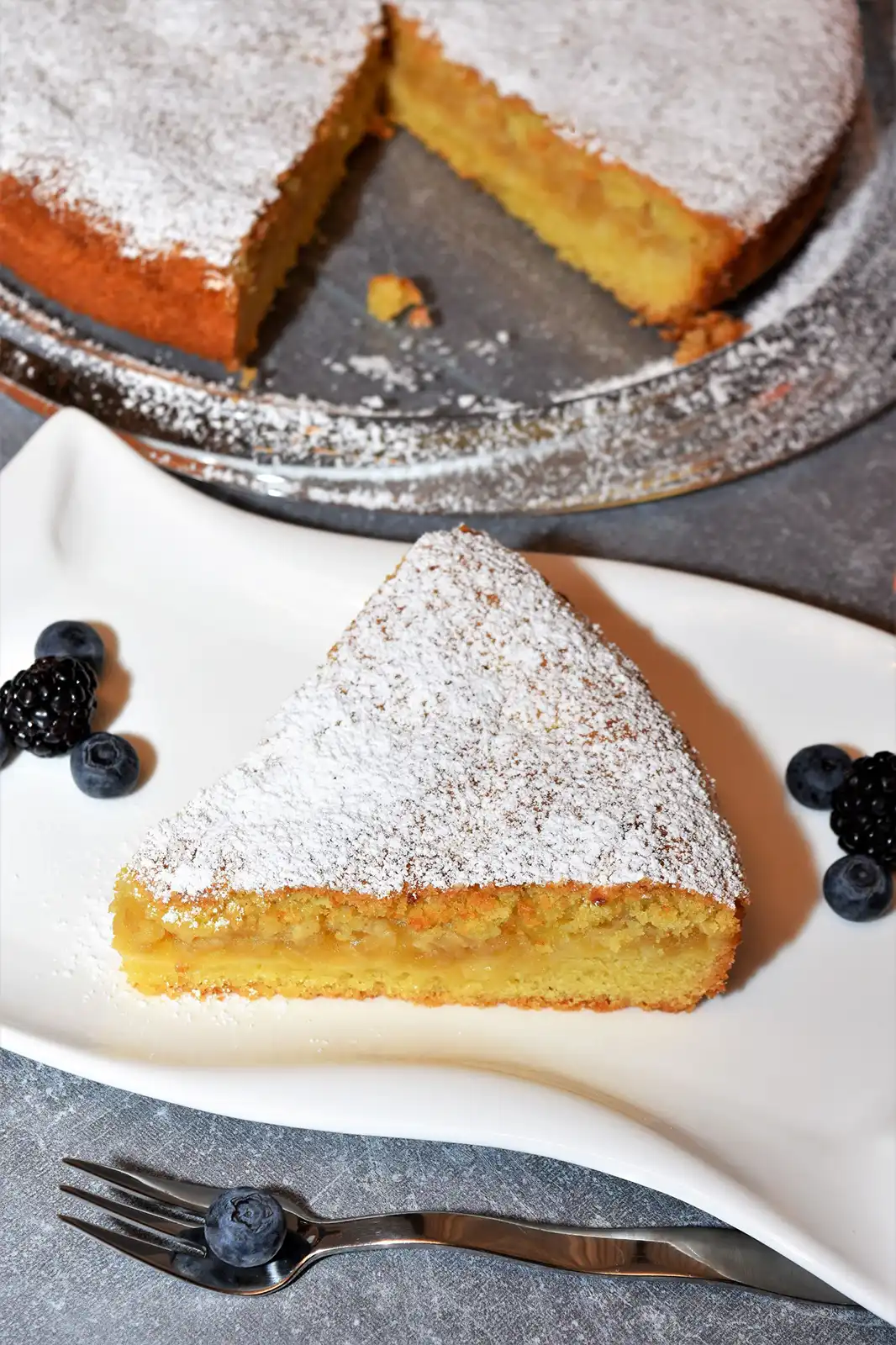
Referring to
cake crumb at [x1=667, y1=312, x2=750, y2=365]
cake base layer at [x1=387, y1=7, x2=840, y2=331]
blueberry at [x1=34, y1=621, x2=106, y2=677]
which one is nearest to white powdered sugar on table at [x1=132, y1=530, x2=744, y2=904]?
blueberry at [x1=34, y1=621, x2=106, y2=677]

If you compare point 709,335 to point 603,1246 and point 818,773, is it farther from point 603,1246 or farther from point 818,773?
point 603,1246

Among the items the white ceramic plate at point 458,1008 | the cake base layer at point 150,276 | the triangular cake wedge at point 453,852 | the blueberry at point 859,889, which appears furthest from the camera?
the cake base layer at point 150,276

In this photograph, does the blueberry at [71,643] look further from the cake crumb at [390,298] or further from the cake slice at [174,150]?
the cake crumb at [390,298]

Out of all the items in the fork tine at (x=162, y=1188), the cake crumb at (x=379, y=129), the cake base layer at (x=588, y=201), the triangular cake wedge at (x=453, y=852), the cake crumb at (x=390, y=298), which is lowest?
the fork tine at (x=162, y=1188)

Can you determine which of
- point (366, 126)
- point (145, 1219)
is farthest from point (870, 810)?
point (366, 126)

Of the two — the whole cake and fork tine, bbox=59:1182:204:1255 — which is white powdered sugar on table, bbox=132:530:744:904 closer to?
fork tine, bbox=59:1182:204:1255

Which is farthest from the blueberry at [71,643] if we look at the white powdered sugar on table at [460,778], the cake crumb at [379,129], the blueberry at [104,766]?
the cake crumb at [379,129]
